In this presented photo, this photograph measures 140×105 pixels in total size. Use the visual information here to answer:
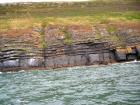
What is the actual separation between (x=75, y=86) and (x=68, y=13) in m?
25.9

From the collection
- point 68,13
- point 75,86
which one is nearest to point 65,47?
point 68,13

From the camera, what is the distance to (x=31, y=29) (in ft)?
163

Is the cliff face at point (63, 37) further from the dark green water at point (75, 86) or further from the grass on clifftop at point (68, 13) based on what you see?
the dark green water at point (75, 86)

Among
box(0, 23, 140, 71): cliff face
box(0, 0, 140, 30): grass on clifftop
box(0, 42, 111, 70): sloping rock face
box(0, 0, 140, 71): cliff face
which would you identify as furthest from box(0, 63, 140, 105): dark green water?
box(0, 0, 140, 30): grass on clifftop

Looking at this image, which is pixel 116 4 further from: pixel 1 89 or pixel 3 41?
pixel 1 89

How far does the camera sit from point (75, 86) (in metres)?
31.6

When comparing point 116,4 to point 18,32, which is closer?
point 18,32

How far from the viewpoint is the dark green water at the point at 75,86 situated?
86.1 feet

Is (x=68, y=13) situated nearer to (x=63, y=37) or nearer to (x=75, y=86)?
(x=63, y=37)

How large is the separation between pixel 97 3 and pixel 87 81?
28.1 metres

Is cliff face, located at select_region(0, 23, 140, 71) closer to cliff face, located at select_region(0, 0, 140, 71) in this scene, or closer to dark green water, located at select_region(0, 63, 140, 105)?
cliff face, located at select_region(0, 0, 140, 71)

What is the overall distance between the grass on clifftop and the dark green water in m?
10.8

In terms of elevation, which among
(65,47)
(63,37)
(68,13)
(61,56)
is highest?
(68,13)

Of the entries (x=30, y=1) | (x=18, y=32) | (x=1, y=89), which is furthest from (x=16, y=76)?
(x=30, y=1)
